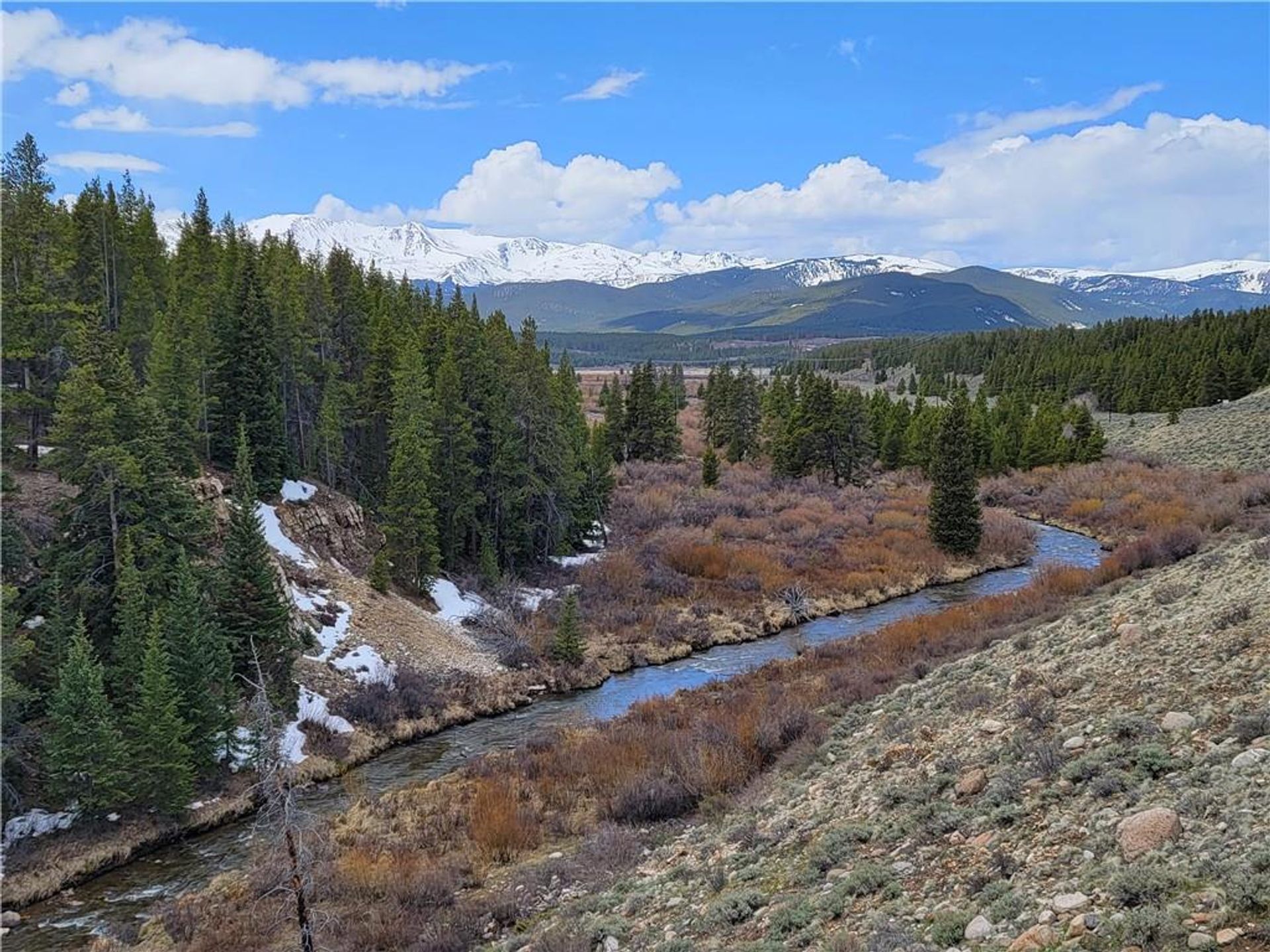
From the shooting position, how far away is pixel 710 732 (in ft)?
63.8

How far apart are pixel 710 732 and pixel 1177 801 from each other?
11847mm

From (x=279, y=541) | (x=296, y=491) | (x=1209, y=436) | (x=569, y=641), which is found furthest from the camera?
(x=1209, y=436)

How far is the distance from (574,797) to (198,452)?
89.2ft

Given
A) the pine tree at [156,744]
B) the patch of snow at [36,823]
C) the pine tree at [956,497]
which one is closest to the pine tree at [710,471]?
the pine tree at [956,497]

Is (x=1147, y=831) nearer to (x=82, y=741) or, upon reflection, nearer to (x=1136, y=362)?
(x=82, y=741)

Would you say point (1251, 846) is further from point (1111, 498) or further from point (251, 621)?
point (1111, 498)

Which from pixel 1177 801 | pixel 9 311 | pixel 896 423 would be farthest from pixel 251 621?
pixel 896 423

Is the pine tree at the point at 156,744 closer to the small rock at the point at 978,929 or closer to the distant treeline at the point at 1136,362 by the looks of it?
the small rock at the point at 978,929

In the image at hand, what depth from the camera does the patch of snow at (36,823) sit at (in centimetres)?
1827

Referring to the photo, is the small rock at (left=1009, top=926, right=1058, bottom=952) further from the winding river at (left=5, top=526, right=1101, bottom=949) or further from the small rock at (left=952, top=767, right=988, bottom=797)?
the winding river at (left=5, top=526, right=1101, bottom=949)

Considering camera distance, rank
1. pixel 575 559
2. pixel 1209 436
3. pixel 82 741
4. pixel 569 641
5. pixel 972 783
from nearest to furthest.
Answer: pixel 972 783 < pixel 82 741 < pixel 569 641 < pixel 575 559 < pixel 1209 436

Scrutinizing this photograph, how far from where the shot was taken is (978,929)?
763 centimetres

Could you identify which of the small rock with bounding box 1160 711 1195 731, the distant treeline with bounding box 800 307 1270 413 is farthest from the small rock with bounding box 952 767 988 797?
the distant treeline with bounding box 800 307 1270 413

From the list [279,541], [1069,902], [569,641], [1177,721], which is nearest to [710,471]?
[569,641]
